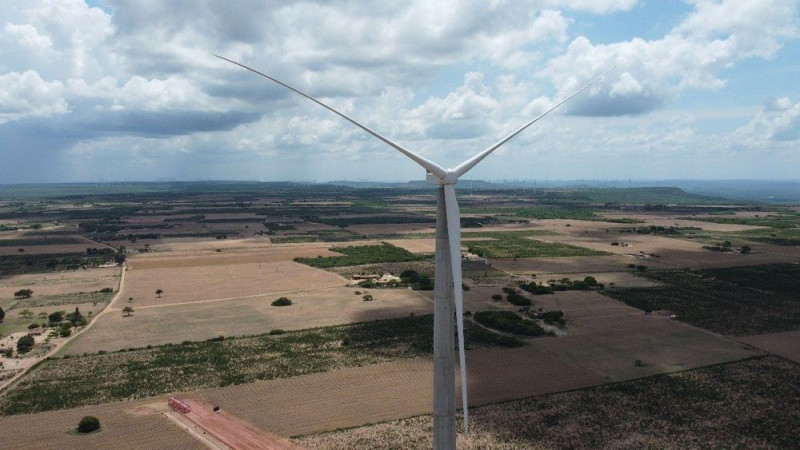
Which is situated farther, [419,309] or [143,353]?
[419,309]

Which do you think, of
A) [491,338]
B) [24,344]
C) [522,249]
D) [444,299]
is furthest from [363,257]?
[444,299]

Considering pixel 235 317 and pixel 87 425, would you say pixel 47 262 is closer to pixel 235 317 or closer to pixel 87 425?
pixel 235 317

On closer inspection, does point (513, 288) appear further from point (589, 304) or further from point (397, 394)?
point (397, 394)

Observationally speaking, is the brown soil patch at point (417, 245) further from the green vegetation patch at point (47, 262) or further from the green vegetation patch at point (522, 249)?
the green vegetation patch at point (47, 262)

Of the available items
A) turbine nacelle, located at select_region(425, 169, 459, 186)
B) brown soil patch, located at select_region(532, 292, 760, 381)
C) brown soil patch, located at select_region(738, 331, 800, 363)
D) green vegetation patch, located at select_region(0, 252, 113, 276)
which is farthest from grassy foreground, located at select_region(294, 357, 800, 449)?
green vegetation patch, located at select_region(0, 252, 113, 276)

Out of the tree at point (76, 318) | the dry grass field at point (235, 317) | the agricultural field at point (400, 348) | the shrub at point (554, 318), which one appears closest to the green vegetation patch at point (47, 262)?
the agricultural field at point (400, 348)

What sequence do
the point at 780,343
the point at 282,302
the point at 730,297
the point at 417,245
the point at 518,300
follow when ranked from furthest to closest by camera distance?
the point at 417,245 → the point at 730,297 → the point at 282,302 → the point at 518,300 → the point at 780,343

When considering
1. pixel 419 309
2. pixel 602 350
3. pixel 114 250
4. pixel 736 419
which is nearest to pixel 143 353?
pixel 419 309
